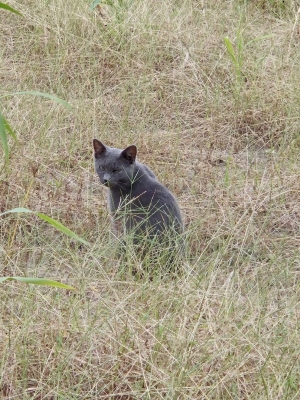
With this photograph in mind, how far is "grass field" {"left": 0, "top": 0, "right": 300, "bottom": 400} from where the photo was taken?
2750 millimetres

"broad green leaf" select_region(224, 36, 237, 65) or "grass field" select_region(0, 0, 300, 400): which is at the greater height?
"broad green leaf" select_region(224, 36, 237, 65)

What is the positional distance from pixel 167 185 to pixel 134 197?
60 centimetres

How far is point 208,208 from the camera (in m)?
4.27

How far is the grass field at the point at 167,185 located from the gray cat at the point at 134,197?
0.11 meters

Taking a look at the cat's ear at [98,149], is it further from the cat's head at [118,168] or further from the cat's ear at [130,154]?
the cat's ear at [130,154]

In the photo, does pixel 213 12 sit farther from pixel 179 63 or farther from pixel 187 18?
pixel 179 63

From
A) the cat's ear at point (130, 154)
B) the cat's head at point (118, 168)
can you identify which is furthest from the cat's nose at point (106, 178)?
the cat's ear at point (130, 154)

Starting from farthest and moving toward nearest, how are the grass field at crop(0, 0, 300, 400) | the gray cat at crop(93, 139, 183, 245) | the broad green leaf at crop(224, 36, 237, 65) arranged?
the broad green leaf at crop(224, 36, 237, 65) → the gray cat at crop(93, 139, 183, 245) → the grass field at crop(0, 0, 300, 400)

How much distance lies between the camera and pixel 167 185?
4.63 metres

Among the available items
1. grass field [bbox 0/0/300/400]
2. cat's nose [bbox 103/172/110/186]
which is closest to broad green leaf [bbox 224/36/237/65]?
grass field [bbox 0/0/300/400]

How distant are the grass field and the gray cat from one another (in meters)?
0.11

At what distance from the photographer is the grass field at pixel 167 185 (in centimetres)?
275

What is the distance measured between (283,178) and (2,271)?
1834 millimetres

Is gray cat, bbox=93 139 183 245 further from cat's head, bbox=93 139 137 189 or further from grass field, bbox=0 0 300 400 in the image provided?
grass field, bbox=0 0 300 400
